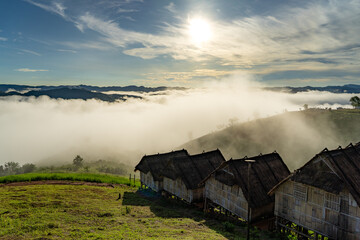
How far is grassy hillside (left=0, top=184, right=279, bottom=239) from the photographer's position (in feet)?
71.9

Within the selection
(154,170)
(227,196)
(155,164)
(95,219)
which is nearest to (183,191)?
(227,196)

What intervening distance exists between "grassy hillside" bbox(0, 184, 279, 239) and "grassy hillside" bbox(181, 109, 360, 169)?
340 ft

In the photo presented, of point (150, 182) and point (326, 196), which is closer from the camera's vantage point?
point (326, 196)

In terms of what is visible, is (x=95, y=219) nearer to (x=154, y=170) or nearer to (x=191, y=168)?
(x=191, y=168)

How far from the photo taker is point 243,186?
29.2 m

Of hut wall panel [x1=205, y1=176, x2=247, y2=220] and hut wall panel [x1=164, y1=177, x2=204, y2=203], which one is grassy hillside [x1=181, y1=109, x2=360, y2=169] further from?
hut wall panel [x1=205, y1=176, x2=247, y2=220]

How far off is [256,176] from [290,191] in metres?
6.18

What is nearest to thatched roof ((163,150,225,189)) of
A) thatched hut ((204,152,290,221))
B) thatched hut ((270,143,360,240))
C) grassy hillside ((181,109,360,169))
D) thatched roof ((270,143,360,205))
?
thatched hut ((204,152,290,221))

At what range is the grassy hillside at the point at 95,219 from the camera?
862 inches

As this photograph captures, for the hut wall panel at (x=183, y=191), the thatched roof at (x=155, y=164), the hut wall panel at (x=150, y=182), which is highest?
the thatched roof at (x=155, y=164)

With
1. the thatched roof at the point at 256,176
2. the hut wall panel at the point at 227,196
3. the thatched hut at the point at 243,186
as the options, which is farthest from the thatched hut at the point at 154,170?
the thatched roof at the point at 256,176

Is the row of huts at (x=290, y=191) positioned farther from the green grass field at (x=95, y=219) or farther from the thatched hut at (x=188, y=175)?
the green grass field at (x=95, y=219)

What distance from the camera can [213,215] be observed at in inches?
1296

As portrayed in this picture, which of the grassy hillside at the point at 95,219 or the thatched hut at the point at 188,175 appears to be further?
the thatched hut at the point at 188,175
